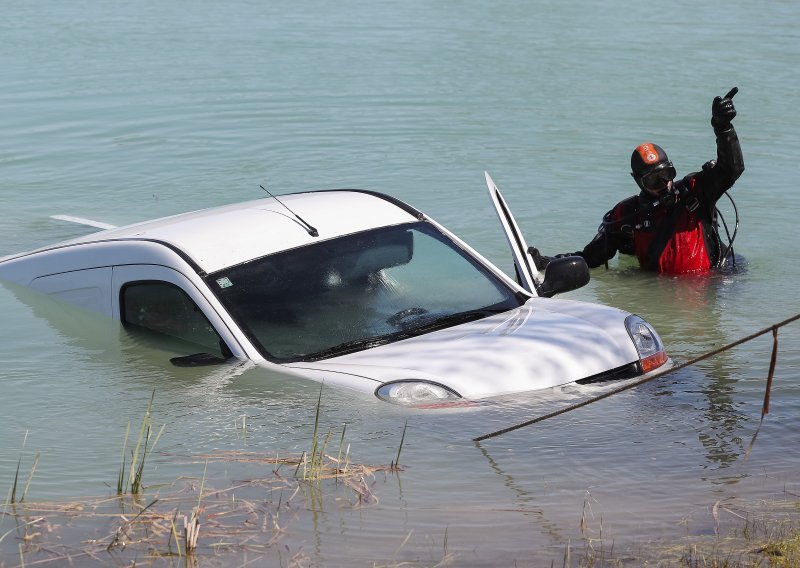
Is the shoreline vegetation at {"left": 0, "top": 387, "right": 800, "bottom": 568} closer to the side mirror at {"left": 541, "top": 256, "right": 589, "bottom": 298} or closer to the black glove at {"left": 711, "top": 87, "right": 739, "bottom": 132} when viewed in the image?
the side mirror at {"left": 541, "top": 256, "right": 589, "bottom": 298}

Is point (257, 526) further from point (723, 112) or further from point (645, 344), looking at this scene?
point (723, 112)

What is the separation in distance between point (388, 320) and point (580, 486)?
171cm

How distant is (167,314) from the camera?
7.14 metres

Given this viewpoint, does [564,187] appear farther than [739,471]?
Yes

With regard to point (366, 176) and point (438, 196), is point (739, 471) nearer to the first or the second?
point (438, 196)

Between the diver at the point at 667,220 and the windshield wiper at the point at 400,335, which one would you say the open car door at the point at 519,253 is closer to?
the windshield wiper at the point at 400,335

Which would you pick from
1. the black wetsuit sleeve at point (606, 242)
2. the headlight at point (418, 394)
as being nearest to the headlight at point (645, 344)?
the headlight at point (418, 394)

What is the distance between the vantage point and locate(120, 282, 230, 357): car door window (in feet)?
22.5

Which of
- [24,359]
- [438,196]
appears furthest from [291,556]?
[438,196]

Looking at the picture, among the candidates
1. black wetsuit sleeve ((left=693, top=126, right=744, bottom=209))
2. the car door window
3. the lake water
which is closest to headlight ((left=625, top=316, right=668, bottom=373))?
the lake water

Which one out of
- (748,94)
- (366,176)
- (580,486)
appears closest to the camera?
(580,486)

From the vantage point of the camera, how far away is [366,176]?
14594mm

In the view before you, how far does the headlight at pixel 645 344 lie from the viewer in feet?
21.3

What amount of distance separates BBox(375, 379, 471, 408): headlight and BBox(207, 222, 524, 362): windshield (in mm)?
560
